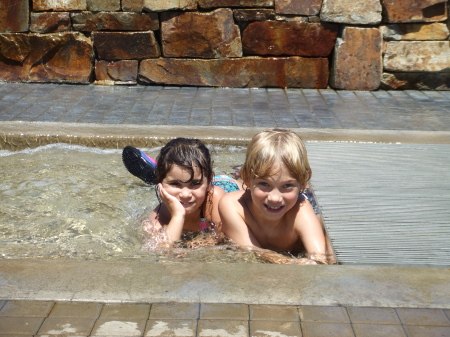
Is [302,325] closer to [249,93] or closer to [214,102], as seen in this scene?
[214,102]

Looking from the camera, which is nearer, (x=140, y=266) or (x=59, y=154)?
(x=140, y=266)

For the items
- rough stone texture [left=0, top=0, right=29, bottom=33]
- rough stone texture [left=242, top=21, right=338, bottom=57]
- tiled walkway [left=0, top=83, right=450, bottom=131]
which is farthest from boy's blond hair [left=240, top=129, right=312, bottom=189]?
rough stone texture [left=0, top=0, right=29, bottom=33]

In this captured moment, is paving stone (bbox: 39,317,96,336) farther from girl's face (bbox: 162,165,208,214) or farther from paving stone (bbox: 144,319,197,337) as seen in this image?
girl's face (bbox: 162,165,208,214)

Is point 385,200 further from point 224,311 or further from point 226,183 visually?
point 224,311

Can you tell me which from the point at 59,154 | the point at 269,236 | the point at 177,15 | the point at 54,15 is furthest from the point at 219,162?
the point at 54,15

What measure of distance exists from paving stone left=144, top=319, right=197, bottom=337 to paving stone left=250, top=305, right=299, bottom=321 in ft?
0.71

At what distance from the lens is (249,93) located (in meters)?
7.28

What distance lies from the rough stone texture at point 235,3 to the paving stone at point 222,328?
5.36 m

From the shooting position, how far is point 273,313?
8.04 feet

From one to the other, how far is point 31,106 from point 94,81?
1279 millimetres

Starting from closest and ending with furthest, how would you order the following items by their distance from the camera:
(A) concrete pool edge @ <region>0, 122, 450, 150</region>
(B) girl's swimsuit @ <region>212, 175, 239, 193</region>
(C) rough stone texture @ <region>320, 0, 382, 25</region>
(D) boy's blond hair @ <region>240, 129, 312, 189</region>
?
(D) boy's blond hair @ <region>240, 129, 312, 189</region> → (B) girl's swimsuit @ <region>212, 175, 239, 193</region> → (A) concrete pool edge @ <region>0, 122, 450, 150</region> → (C) rough stone texture @ <region>320, 0, 382, 25</region>

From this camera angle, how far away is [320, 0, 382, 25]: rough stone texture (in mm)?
7211

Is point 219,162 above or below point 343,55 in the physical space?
below

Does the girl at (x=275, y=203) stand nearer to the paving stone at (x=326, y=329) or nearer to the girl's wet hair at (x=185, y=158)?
the girl's wet hair at (x=185, y=158)
